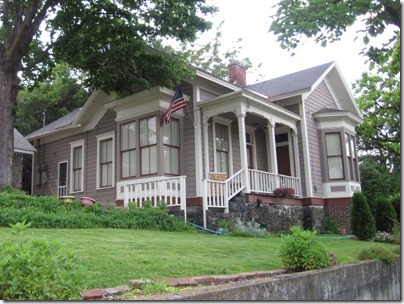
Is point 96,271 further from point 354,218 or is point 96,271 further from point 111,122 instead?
point 111,122

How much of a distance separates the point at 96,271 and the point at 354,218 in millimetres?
10016

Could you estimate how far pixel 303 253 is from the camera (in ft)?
16.5

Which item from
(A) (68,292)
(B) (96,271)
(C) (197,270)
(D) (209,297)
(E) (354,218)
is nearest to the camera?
(A) (68,292)

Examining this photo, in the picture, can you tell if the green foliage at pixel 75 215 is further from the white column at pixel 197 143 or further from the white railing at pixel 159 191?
the white column at pixel 197 143

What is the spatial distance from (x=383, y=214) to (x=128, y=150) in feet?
28.1

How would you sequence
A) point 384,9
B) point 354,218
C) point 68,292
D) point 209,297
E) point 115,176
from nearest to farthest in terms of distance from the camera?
1. point 68,292
2. point 209,297
3. point 384,9
4. point 354,218
5. point 115,176

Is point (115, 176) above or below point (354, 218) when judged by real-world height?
above

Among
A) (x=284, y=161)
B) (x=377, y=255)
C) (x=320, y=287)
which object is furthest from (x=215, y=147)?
(x=320, y=287)

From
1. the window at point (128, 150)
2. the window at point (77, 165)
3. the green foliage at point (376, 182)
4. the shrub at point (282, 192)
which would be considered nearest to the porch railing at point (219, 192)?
the shrub at point (282, 192)

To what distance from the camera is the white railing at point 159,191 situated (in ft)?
39.3

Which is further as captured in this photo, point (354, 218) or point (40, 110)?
point (40, 110)

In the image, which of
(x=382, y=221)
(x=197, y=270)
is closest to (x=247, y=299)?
(x=197, y=270)

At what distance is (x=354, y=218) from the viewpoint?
41.1ft

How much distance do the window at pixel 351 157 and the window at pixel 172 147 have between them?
7075 millimetres
